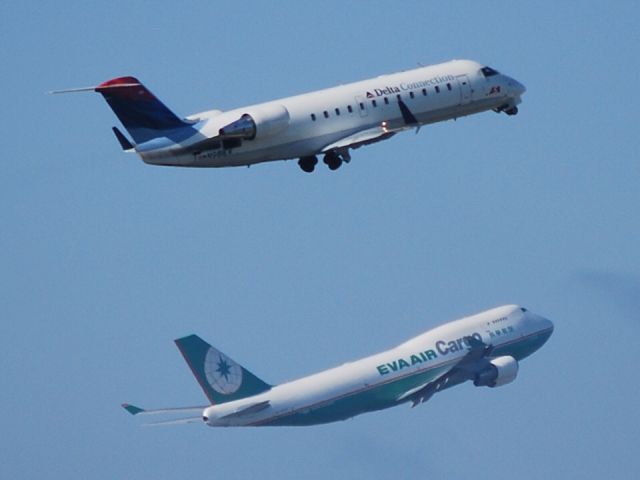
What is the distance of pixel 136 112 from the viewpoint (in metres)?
103

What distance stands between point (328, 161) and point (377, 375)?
106ft

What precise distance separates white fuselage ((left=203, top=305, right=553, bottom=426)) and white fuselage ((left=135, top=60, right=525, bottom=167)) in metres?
26.6

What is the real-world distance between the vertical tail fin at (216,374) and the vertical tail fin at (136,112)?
33.3 metres

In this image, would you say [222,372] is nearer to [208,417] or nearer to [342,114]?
[208,417]

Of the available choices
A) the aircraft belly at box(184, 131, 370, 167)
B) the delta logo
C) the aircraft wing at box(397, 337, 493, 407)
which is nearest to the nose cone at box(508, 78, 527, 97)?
the delta logo

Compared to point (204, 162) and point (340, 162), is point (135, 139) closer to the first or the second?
point (204, 162)

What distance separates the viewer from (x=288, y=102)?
10675cm

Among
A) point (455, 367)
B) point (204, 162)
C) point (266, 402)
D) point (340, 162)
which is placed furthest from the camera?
point (455, 367)

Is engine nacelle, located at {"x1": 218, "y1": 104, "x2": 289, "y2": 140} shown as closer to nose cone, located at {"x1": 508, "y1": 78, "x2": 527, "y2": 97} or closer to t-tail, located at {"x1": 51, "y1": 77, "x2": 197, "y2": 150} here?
t-tail, located at {"x1": 51, "y1": 77, "x2": 197, "y2": 150}

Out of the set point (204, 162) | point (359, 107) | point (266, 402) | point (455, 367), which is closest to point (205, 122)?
point (204, 162)

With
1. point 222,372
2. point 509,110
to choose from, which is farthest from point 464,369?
point 509,110

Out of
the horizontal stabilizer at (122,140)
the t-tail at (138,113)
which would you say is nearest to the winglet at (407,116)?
the t-tail at (138,113)

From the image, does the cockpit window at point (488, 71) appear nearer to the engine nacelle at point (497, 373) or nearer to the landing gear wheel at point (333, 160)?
the landing gear wheel at point (333, 160)

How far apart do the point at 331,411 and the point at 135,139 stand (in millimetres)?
35682
